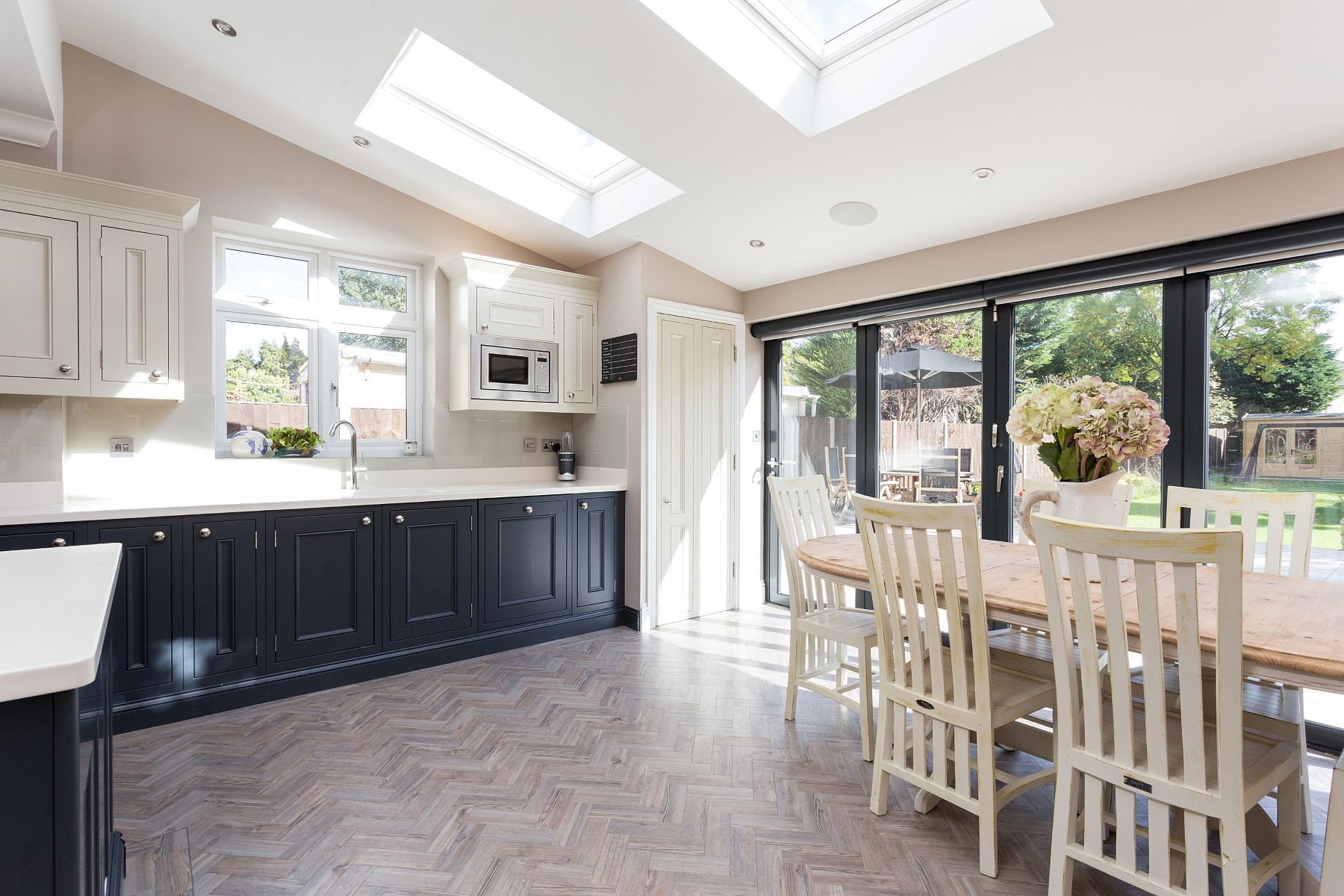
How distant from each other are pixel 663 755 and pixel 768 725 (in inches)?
21.3

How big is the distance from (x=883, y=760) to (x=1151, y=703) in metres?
0.94

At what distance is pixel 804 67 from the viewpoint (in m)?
2.82

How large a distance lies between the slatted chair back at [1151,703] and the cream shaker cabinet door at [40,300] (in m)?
3.83

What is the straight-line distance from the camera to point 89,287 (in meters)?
2.89

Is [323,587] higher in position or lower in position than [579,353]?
lower

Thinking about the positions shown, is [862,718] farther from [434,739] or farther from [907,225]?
[907,225]

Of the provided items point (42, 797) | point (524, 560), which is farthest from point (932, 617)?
point (524, 560)

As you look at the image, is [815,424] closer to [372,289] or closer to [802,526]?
[802,526]

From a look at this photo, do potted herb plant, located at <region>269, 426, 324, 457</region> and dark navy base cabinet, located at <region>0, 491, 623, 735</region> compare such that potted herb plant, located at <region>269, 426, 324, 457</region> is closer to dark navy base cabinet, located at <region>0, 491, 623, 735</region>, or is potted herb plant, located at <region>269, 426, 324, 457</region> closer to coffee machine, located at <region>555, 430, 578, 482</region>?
dark navy base cabinet, located at <region>0, 491, 623, 735</region>

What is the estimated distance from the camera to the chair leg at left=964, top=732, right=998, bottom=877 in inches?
73.9

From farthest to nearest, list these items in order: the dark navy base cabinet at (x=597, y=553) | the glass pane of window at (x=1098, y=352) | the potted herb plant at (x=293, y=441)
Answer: the dark navy base cabinet at (x=597, y=553)
the potted herb plant at (x=293, y=441)
the glass pane of window at (x=1098, y=352)

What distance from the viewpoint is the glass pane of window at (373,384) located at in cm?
404

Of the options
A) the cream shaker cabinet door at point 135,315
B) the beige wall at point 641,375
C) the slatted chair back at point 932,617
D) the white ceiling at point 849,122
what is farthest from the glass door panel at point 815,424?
the cream shaker cabinet door at point 135,315

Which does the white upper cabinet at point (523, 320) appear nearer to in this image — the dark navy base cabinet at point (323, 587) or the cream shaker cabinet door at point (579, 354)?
the cream shaker cabinet door at point (579, 354)
